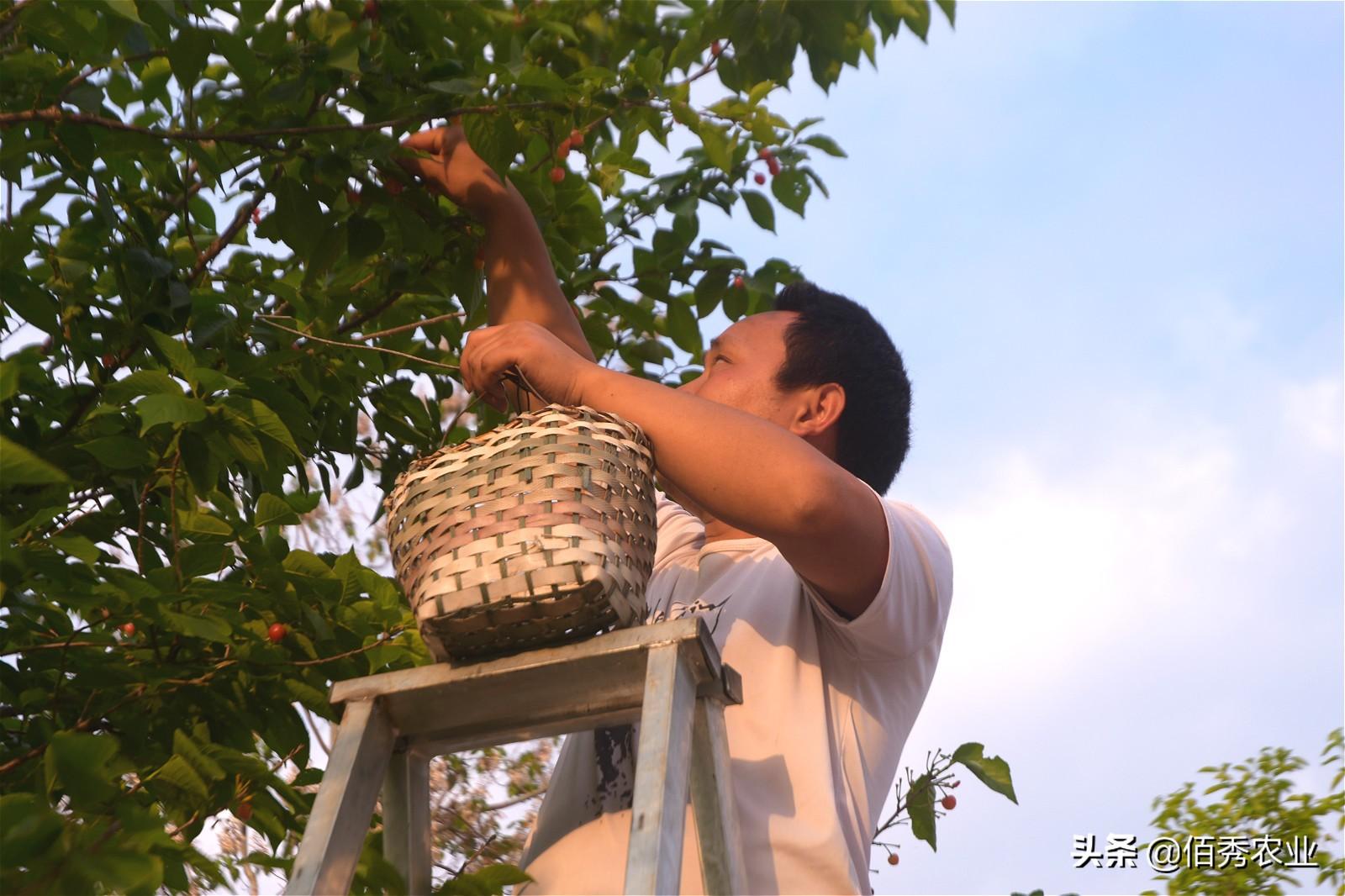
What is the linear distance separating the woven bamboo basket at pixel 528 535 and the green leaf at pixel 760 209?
4.48ft

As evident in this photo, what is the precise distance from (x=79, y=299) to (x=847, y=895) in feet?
5.16

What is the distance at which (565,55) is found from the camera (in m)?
2.62

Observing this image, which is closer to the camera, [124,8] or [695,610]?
[124,8]

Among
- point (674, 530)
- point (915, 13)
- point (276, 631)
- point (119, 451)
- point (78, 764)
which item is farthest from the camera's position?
point (915, 13)

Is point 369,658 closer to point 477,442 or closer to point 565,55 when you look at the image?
point 477,442

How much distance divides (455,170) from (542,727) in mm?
1112

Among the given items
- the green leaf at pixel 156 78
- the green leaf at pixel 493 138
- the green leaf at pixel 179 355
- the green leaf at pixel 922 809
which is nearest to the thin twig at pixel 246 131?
the green leaf at pixel 493 138

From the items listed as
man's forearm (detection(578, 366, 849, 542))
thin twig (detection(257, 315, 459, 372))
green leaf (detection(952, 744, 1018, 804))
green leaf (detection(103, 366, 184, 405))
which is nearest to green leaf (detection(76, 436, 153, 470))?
green leaf (detection(103, 366, 184, 405))

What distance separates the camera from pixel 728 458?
159cm

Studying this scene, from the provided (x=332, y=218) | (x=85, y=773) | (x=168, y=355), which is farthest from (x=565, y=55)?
(x=85, y=773)

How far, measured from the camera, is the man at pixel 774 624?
1613mm

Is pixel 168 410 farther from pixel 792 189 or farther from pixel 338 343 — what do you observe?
pixel 792 189

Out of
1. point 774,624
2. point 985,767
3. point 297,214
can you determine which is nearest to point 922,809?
point 985,767

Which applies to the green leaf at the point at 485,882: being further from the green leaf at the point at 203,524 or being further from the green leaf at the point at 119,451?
the green leaf at the point at 119,451
